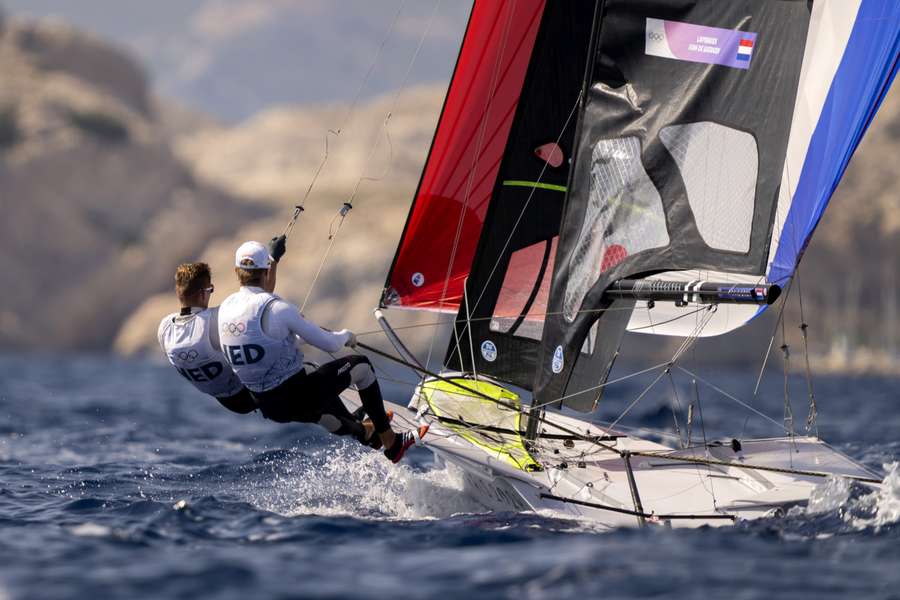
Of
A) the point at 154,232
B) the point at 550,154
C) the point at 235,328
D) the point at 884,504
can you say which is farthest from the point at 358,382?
the point at 154,232

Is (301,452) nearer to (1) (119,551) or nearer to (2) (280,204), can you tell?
(1) (119,551)

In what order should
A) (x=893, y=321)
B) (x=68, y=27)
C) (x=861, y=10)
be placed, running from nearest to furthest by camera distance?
(x=861, y=10) < (x=893, y=321) < (x=68, y=27)

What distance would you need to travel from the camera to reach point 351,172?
7425cm

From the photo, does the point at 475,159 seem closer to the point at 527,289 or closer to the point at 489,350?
the point at 527,289

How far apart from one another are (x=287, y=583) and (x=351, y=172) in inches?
2790

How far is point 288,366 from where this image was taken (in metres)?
5.96

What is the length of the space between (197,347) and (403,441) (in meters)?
1.22

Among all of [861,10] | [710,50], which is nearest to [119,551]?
[710,50]

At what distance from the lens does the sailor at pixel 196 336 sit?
6.04 metres

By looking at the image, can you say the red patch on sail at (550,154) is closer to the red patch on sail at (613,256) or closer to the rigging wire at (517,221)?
the rigging wire at (517,221)

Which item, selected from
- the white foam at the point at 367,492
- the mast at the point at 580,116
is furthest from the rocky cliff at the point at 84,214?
the mast at the point at 580,116

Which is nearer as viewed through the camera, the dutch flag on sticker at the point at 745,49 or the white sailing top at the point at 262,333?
the white sailing top at the point at 262,333

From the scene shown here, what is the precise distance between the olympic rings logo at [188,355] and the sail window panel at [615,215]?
83.9 inches

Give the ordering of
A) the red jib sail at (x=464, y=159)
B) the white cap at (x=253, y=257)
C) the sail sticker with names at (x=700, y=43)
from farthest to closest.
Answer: the red jib sail at (x=464, y=159), the sail sticker with names at (x=700, y=43), the white cap at (x=253, y=257)
